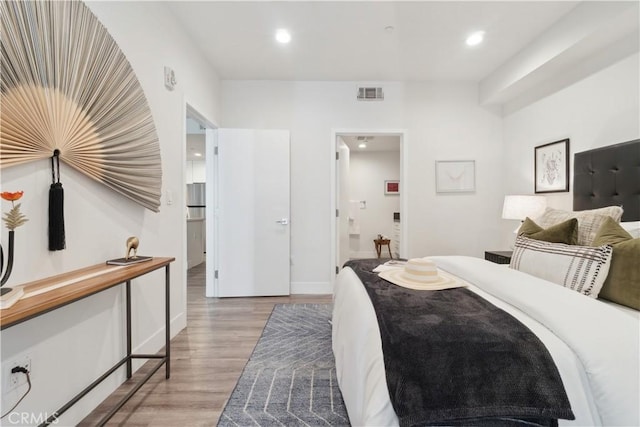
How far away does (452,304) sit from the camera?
4.36ft

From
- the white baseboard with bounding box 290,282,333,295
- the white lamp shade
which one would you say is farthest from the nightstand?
the white baseboard with bounding box 290,282,333,295

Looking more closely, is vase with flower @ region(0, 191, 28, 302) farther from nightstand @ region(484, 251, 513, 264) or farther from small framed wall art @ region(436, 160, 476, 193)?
small framed wall art @ region(436, 160, 476, 193)

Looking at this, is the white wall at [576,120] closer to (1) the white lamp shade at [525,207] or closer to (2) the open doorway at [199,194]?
(1) the white lamp shade at [525,207]

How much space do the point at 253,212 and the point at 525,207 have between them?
9.72ft

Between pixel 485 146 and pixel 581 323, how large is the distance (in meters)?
3.22

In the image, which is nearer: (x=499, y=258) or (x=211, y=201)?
(x=499, y=258)

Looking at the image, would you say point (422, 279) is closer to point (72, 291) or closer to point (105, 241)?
point (72, 291)

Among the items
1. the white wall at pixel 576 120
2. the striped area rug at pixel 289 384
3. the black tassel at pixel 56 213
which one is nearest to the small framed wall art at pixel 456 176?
the white wall at pixel 576 120

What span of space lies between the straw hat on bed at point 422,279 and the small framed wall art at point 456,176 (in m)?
2.27

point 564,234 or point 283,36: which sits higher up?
point 283,36

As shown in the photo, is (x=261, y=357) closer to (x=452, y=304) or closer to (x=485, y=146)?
(x=452, y=304)

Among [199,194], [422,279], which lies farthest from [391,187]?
[422,279]

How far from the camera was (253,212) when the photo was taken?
3.58m

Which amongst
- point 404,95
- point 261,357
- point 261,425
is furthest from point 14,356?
point 404,95
